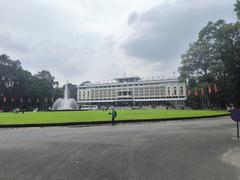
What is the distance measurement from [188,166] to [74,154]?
3.80m

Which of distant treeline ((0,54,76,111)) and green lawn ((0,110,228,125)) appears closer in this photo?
green lawn ((0,110,228,125))

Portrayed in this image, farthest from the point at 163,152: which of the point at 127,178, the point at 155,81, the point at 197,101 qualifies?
the point at 155,81

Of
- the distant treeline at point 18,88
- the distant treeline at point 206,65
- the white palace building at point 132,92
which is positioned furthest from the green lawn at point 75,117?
the white palace building at point 132,92

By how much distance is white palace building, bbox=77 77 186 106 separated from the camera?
153000 mm

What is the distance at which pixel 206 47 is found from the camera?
197ft

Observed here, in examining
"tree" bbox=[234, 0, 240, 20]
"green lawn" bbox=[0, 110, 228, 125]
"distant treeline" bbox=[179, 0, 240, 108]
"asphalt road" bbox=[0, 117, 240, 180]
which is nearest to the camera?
"asphalt road" bbox=[0, 117, 240, 180]

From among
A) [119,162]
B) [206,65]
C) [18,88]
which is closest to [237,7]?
[119,162]

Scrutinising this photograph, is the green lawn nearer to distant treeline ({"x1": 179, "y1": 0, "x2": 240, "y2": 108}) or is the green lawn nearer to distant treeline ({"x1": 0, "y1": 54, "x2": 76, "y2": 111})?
distant treeline ({"x1": 179, "y1": 0, "x2": 240, "y2": 108})

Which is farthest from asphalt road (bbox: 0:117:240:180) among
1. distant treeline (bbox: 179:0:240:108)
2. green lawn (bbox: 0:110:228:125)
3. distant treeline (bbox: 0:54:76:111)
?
distant treeline (bbox: 0:54:76:111)

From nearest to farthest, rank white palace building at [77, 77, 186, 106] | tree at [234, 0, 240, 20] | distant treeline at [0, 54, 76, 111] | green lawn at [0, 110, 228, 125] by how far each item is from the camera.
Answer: green lawn at [0, 110, 228, 125], tree at [234, 0, 240, 20], distant treeline at [0, 54, 76, 111], white palace building at [77, 77, 186, 106]

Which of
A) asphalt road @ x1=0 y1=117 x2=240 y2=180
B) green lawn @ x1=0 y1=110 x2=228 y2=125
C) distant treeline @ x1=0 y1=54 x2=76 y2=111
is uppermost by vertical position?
distant treeline @ x1=0 y1=54 x2=76 y2=111

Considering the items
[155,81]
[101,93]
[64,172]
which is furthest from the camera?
[101,93]

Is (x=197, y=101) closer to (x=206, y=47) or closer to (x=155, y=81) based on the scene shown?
(x=206, y=47)

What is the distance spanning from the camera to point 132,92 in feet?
543
